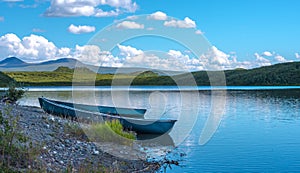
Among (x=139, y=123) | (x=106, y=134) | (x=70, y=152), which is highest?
(x=139, y=123)

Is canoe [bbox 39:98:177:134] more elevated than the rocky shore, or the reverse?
canoe [bbox 39:98:177:134]

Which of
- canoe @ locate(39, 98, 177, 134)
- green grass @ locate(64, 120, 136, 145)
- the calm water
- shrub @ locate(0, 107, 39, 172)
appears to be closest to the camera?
shrub @ locate(0, 107, 39, 172)

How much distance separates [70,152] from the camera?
17.5 metres

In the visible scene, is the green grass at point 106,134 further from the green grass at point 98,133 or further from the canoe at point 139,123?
the canoe at point 139,123

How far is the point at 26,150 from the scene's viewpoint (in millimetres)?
14953

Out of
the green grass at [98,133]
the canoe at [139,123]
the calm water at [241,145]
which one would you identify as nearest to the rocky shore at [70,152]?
the green grass at [98,133]

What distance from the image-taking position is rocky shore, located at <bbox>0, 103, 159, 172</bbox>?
15.4 m

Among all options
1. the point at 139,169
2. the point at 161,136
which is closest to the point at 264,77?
the point at 161,136

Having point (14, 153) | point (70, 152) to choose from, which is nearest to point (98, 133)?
point (70, 152)

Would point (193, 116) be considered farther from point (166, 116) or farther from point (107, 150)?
point (107, 150)

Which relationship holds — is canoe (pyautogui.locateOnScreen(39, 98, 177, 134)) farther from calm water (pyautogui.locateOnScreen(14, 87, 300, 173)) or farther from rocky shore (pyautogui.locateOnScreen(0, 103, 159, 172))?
rocky shore (pyautogui.locateOnScreen(0, 103, 159, 172))

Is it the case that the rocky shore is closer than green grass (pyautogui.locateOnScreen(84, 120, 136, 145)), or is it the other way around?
the rocky shore

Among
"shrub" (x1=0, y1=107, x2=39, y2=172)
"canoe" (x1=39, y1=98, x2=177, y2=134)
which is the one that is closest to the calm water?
"canoe" (x1=39, y1=98, x2=177, y2=134)

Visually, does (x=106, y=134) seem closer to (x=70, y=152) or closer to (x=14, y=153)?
(x=70, y=152)
